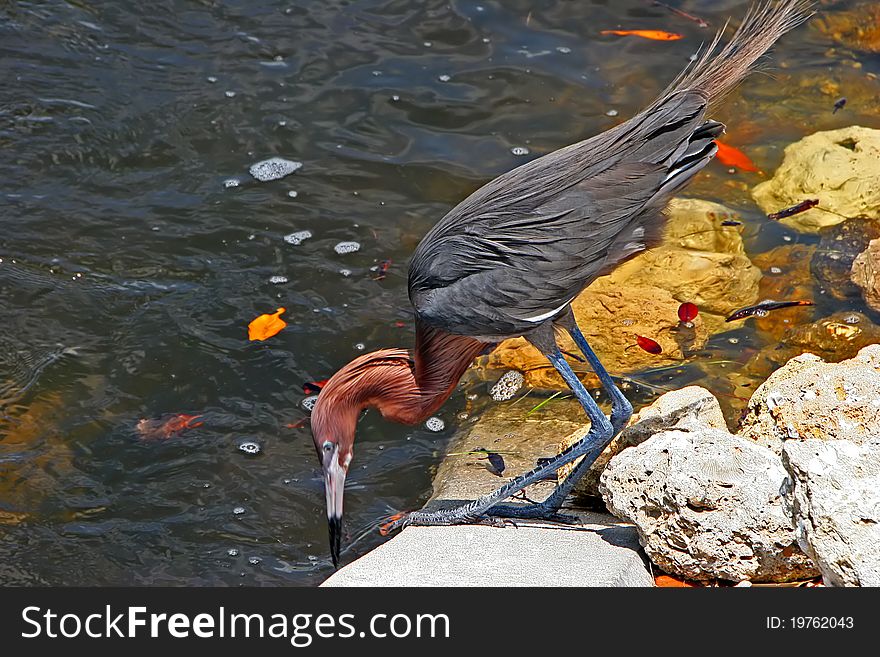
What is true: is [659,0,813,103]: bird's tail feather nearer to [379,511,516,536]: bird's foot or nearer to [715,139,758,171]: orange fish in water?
[379,511,516,536]: bird's foot

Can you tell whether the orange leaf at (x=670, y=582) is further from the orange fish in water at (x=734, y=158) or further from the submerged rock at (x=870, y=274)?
the orange fish in water at (x=734, y=158)

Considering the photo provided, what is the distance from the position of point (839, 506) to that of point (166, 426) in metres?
3.91

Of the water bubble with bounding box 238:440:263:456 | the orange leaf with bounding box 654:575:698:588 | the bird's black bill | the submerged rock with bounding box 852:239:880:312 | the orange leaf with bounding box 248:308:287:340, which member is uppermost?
the orange leaf with bounding box 654:575:698:588

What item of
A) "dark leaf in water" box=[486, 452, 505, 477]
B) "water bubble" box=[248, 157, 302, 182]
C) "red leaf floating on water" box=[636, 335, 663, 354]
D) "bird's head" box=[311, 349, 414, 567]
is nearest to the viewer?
"bird's head" box=[311, 349, 414, 567]

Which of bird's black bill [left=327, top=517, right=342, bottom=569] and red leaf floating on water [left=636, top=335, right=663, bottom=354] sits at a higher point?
bird's black bill [left=327, top=517, right=342, bottom=569]

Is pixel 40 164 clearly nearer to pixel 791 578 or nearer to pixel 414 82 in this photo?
pixel 414 82

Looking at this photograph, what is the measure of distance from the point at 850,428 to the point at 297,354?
349 centimetres

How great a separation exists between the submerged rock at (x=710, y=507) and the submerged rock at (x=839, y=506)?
19 cm

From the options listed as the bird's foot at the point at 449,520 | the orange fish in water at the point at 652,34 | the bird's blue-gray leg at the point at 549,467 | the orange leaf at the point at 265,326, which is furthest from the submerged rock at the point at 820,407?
the orange fish in water at the point at 652,34

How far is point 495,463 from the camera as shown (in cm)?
545

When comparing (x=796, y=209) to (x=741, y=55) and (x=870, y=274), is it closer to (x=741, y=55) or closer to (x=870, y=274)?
(x=870, y=274)

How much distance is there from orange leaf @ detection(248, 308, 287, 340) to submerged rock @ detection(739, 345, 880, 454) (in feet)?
10.5

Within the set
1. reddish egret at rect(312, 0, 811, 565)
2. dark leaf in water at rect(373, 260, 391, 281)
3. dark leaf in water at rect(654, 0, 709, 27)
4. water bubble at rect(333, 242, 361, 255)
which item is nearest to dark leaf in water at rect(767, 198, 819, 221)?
reddish egret at rect(312, 0, 811, 565)

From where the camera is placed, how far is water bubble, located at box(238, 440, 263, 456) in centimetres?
573
